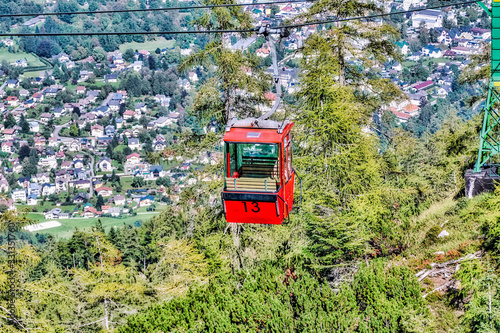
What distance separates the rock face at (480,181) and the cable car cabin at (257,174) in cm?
882

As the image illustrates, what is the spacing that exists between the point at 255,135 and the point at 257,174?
133 centimetres

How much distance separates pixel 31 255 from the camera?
1409 cm

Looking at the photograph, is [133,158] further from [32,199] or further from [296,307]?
[296,307]

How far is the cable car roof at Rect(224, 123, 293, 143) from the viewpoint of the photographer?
30.3ft

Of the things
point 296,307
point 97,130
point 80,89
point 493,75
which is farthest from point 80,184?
point 296,307

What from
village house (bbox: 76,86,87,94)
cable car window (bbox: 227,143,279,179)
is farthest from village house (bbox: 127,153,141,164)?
cable car window (bbox: 227,143,279,179)

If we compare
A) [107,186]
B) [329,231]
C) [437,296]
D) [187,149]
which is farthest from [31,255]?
[107,186]

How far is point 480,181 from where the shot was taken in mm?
17000

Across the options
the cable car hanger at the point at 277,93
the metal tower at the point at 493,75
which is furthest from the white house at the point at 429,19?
the cable car hanger at the point at 277,93

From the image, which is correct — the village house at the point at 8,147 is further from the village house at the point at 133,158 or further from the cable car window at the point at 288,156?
the cable car window at the point at 288,156

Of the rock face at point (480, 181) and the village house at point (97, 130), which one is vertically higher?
the rock face at point (480, 181)

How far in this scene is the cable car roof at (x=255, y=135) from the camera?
924 cm

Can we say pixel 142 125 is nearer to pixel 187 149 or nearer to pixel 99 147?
pixel 99 147

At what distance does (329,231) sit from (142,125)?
466 feet
